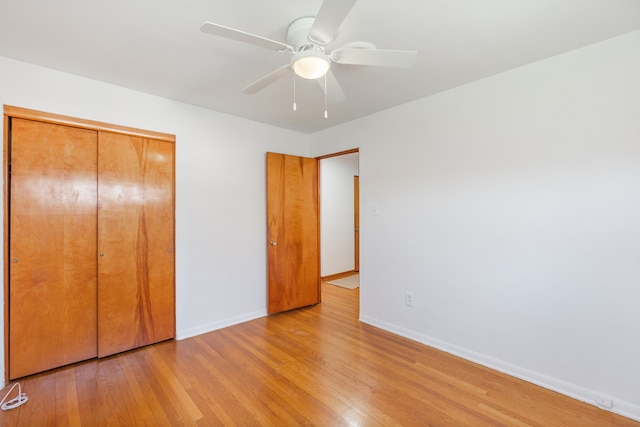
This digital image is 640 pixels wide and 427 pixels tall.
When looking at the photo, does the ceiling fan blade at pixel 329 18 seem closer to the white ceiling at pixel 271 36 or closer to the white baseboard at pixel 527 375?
the white ceiling at pixel 271 36

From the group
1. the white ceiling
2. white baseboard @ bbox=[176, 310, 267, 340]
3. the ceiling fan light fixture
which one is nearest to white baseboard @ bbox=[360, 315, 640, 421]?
white baseboard @ bbox=[176, 310, 267, 340]

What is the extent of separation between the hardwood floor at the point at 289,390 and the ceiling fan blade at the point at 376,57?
2.06 m

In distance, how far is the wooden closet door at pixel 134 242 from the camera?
251 centimetres

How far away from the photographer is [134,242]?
2.66 meters

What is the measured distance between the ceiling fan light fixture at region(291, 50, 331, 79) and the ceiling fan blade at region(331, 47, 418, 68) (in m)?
0.11

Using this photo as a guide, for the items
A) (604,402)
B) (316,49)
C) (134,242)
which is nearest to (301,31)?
(316,49)

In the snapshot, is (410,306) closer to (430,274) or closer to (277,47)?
(430,274)

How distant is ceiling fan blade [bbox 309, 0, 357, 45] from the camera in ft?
3.83

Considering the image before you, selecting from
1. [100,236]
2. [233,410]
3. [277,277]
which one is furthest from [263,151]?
[233,410]

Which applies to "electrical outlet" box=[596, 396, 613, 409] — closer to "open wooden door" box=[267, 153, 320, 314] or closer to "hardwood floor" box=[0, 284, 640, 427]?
"hardwood floor" box=[0, 284, 640, 427]

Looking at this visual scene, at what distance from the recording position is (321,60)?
1.52m

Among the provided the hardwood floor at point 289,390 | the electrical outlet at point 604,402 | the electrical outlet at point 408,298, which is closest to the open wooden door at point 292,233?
the hardwood floor at point 289,390

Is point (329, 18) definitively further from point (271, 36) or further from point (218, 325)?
point (218, 325)

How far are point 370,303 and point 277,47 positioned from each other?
2.70 m
